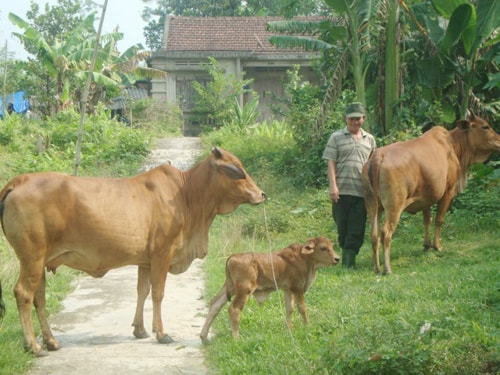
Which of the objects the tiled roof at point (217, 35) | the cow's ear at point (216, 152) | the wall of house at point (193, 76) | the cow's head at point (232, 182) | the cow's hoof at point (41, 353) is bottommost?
the cow's hoof at point (41, 353)

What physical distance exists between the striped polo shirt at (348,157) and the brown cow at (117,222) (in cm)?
249

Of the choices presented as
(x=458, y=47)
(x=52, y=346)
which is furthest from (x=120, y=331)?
(x=458, y=47)

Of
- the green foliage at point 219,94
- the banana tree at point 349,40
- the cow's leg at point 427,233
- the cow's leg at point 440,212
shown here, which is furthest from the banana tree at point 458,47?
the green foliage at point 219,94

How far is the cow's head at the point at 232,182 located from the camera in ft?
23.3

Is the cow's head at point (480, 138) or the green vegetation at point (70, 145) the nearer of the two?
the cow's head at point (480, 138)

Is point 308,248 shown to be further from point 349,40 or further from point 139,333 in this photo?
point 349,40

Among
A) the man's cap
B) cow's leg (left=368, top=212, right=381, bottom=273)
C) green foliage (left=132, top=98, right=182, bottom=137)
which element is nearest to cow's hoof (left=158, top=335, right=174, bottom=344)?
cow's leg (left=368, top=212, right=381, bottom=273)

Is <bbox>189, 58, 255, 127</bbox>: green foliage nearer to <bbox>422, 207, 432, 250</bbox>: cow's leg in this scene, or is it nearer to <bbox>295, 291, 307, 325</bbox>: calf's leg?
<bbox>422, 207, 432, 250</bbox>: cow's leg

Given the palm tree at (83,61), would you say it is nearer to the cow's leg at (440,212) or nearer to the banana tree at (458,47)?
the banana tree at (458,47)

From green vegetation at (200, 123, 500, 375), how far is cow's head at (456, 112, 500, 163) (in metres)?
1.15

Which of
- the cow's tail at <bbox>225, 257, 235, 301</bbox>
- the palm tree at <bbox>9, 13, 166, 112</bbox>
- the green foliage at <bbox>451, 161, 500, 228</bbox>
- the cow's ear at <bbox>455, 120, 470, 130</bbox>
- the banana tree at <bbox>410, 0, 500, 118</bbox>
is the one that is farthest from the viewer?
the palm tree at <bbox>9, 13, 166, 112</bbox>

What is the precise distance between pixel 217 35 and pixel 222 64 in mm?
2370

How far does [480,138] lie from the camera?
34.6 ft

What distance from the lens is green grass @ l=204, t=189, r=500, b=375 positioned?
4.93 metres
